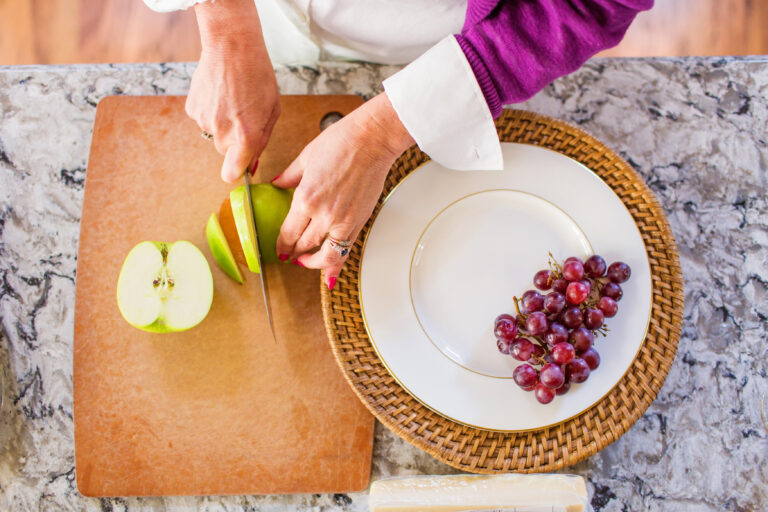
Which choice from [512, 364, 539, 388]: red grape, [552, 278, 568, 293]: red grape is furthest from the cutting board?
[552, 278, 568, 293]: red grape

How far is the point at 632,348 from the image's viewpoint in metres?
0.79

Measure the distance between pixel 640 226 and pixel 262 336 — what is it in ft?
1.99

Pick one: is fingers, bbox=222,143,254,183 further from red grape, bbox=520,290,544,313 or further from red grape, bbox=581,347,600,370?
red grape, bbox=581,347,600,370

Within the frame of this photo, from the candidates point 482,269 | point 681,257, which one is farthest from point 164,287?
point 681,257

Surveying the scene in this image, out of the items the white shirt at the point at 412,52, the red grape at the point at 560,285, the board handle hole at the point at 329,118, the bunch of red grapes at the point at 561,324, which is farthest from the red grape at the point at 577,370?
the board handle hole at the point at 329,118

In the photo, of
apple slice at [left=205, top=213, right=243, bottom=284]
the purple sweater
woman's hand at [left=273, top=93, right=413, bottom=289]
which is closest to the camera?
the purple sweater

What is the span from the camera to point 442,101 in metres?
0.67

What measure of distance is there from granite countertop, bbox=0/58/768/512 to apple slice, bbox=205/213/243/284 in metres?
0.25

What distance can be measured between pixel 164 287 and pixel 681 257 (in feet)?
2.73

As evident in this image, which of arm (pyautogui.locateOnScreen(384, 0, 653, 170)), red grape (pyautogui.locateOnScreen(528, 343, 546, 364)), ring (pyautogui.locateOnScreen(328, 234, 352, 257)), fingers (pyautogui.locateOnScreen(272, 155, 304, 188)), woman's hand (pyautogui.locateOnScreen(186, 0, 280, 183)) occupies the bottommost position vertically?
red grape (pyautogui.locateOnScreen(528, 343, 546, 364))

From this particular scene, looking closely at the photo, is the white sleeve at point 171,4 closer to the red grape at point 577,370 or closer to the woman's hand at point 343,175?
the woman's hand at point 343,175

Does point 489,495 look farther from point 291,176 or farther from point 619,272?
point 291,176

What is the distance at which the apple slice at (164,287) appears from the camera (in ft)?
2.71

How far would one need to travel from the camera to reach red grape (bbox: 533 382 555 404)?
2.49 feet
